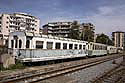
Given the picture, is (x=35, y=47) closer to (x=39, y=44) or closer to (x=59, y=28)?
(x=39, y=44)

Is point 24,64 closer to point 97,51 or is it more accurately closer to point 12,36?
point 12,36

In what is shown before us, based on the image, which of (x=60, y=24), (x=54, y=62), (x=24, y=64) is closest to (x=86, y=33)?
(x=60, y=24)

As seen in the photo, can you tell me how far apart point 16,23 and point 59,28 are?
25514 millimetres

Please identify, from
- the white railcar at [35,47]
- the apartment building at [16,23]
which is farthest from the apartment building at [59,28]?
the white railcar at [35,47]

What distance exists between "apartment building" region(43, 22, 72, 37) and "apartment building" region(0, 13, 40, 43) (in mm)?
14323

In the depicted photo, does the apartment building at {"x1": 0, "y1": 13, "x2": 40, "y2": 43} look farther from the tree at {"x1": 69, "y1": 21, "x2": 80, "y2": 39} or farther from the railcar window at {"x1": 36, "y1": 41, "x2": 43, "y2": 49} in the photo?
the railcar window at {"x1": 36, "y1": 41, "x2": 43, "y2": 49}

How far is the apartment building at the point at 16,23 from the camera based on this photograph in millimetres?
62531

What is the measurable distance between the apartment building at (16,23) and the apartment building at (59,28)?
14323mm

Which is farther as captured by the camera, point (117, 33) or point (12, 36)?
point (117, 33)

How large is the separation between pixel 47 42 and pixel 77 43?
6780 mm

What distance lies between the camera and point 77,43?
70.9ft

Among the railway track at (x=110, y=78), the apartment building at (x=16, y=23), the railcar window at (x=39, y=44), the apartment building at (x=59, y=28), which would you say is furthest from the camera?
the apartment building at (x=59, y=28)

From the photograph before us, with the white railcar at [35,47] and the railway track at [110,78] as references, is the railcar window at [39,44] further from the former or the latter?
the railway track at [110,78]

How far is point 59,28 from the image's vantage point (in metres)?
85.6
